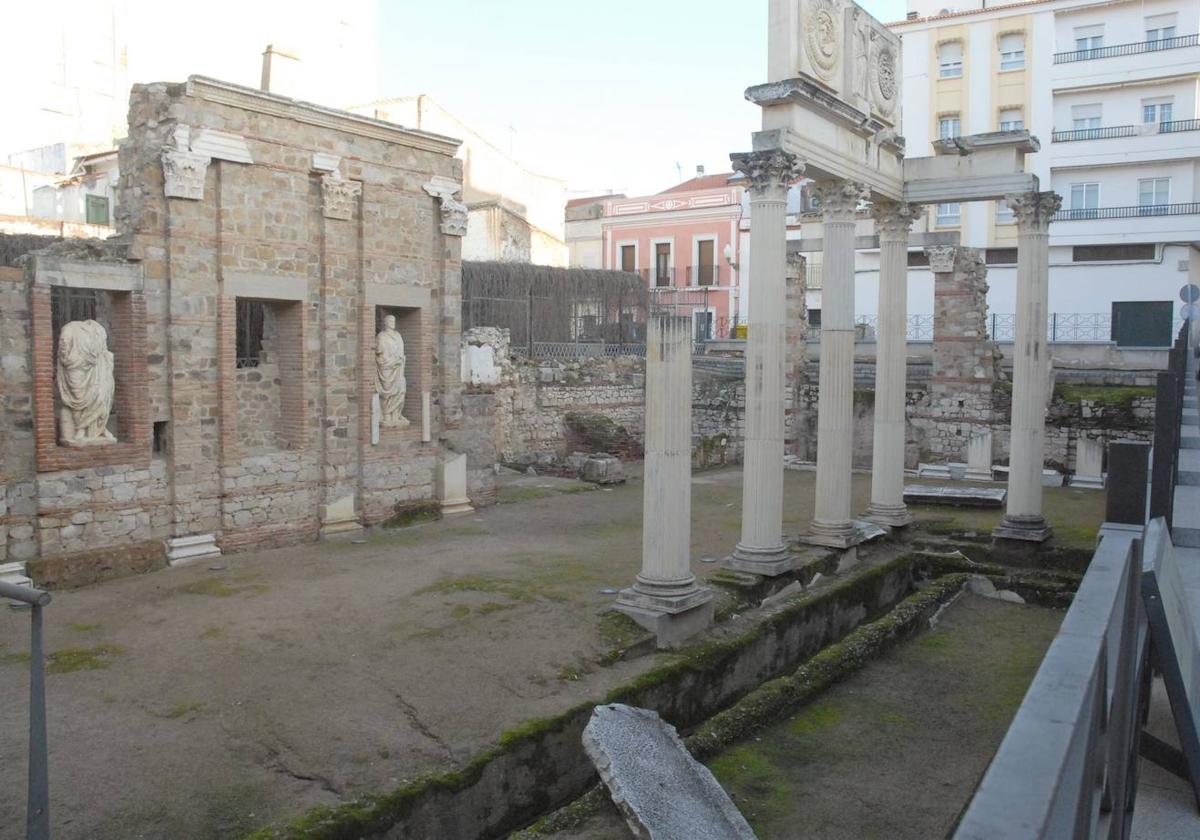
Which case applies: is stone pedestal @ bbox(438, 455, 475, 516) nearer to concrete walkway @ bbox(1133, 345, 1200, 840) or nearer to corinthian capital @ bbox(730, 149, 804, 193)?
corinthian capital @ bbox(730, 149, 804, 193)

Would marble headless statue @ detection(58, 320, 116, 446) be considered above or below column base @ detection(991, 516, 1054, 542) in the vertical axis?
above

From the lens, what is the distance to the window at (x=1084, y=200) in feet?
101

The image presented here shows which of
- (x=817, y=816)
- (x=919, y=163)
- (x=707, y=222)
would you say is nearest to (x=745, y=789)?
(x=817, y=816)

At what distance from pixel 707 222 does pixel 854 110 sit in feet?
92.1

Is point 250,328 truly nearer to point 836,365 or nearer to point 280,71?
point 280,71

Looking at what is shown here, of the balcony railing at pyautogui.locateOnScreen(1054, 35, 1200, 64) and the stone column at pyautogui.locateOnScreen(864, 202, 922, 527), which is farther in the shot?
the balcony railing at pyautogui.locateOnScreen(1054, 35, 1200, 64)

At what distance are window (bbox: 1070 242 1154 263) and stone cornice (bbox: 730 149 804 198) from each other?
82.6 ft

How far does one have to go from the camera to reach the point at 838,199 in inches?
448

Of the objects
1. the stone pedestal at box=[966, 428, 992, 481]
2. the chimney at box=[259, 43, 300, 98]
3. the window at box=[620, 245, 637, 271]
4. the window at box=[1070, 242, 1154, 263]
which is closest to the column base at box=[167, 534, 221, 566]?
the chimney at box=[259, 43, 300, 98]

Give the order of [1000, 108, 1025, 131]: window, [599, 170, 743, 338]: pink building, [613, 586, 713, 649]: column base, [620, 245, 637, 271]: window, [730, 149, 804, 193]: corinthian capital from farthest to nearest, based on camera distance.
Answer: [620, 245, 637, 271]: window
[599, 170, 743, 338]: pink building
[1000, 108, 1025, 131]: window
[730, 149, 804, 193]: corinthian capital
[613, 586, 713, 649]: column base

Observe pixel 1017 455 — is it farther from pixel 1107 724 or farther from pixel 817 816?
pixel 1107 724

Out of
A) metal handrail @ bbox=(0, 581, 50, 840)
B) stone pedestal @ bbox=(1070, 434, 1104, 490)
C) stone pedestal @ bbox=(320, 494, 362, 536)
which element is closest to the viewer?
metal handrail @ bbox=(0, 581, 50, 840)

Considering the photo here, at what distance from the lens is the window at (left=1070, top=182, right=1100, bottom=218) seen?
30736 millimetres

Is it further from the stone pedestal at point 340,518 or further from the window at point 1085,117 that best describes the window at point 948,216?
the stone pedestal at point 340,518
